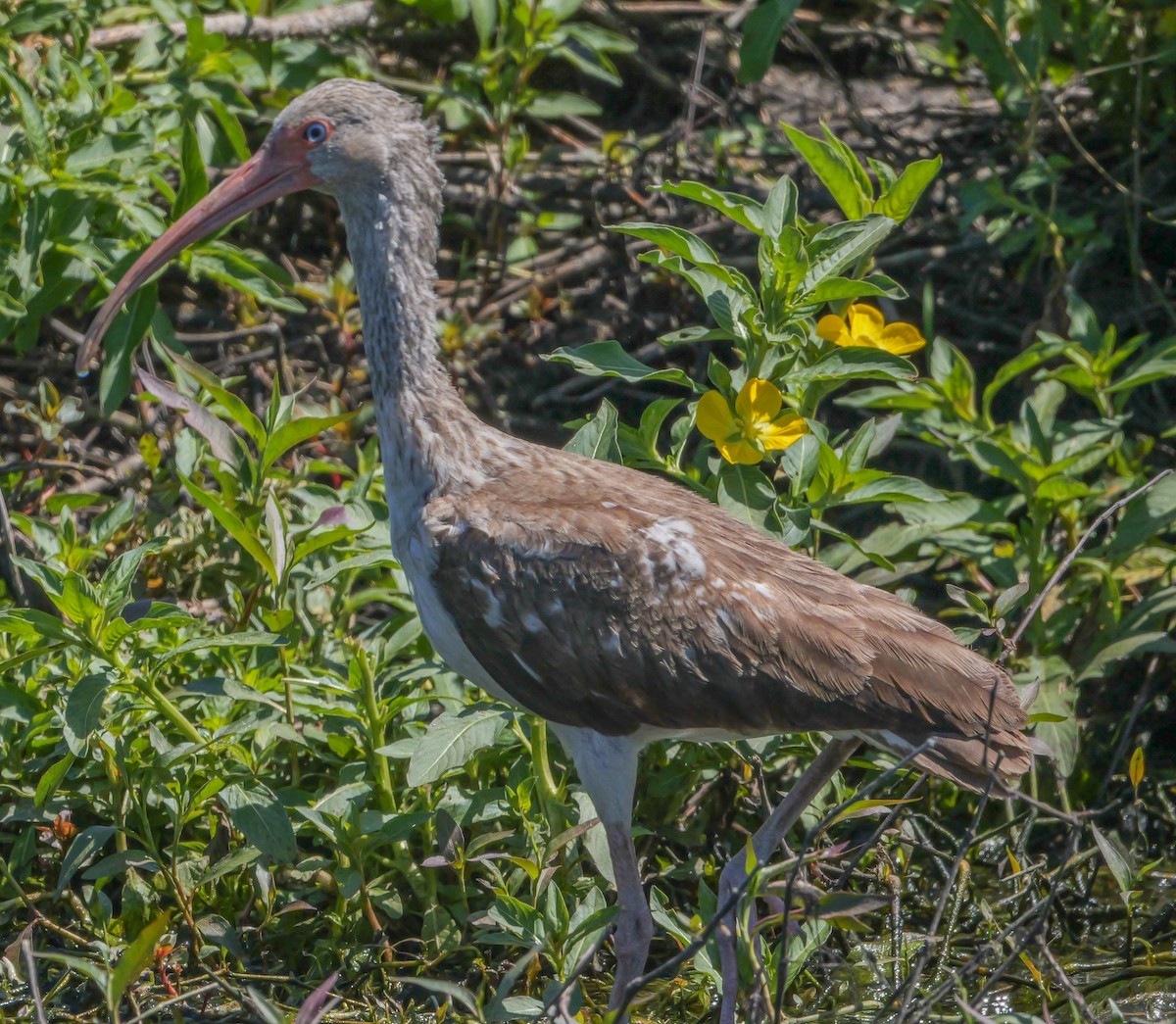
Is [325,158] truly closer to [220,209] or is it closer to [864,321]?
[220,209]

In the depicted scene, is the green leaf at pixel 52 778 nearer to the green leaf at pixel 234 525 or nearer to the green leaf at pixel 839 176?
the green leaf at pixel 234 525

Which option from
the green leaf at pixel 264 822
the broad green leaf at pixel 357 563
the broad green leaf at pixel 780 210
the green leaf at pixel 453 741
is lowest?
the green leaf at pixel 264 822

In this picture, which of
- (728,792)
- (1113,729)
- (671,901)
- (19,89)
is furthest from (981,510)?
(19,89)

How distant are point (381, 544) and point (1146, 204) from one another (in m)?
3.99

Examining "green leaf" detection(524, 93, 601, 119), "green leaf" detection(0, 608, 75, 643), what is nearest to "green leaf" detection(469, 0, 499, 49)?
"green leaf" detection(524, 93, 601, 119)

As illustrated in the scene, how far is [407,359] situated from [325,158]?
72 cm

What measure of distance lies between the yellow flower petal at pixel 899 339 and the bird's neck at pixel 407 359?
4.58 ft

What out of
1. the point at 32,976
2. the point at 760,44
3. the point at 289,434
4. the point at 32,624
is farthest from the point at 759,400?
the point at 32,976

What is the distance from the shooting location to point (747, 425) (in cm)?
495

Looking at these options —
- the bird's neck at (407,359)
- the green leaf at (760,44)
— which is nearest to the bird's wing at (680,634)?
the bird's neck at (407,359)

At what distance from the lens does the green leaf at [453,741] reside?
460cm

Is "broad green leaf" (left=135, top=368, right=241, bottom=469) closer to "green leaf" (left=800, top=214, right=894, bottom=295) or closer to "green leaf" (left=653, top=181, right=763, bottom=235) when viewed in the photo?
"green leaf" (left=653, top=181, right=763, bottom=235)

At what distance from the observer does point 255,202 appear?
5184 millimetres

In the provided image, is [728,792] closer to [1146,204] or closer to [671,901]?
[671,901]
